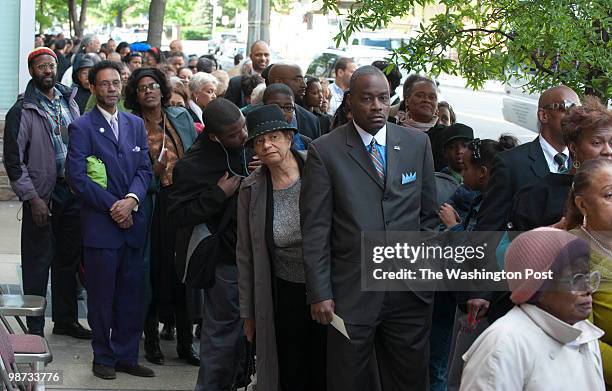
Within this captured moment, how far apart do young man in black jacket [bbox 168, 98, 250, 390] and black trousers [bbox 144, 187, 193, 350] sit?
1110mm

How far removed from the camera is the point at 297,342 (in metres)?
6.16

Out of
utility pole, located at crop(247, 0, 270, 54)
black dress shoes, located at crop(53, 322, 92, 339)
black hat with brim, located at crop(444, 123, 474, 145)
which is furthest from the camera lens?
utility pole, located at crop(247, 0, 270, 54)

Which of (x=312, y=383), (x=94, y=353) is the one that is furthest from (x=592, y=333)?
(x=94, y=353)

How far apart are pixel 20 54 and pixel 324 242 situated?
1082 cm

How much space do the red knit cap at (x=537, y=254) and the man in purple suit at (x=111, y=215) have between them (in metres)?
4.12

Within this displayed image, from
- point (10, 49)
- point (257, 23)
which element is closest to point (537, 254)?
point (10, 49)

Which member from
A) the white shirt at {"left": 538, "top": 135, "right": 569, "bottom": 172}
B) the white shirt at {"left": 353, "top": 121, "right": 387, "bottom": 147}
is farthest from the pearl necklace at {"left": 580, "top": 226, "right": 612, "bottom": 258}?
the white shirt at {"left": 353, "top": 121, "right": 387, "bottom": 147}

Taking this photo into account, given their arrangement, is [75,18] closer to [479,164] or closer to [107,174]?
[107,174]

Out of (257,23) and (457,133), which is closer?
(457,133)

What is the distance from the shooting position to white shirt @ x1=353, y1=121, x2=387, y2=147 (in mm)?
5656

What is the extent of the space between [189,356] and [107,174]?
150 cm

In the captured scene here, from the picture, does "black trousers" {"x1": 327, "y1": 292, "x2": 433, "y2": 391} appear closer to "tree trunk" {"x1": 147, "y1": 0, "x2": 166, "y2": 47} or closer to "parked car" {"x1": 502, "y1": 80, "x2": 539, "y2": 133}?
"parked car" {"x1": 502, "y1": 80, "x2": 539, "y2": 133}

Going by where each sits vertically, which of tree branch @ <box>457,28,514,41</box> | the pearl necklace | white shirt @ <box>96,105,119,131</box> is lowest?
the pearl necklace

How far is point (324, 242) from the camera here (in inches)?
217
